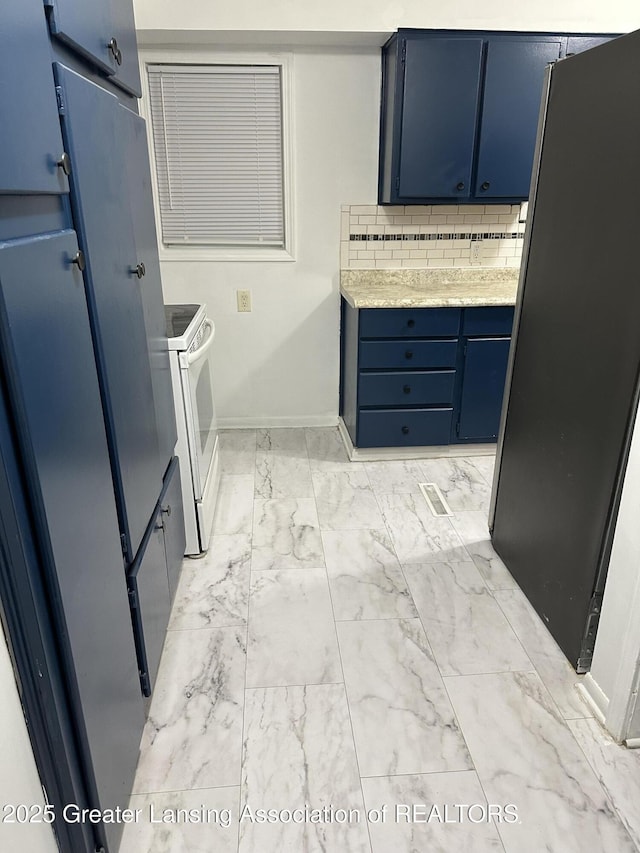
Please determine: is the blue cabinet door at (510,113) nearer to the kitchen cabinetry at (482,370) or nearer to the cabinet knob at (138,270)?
the kitchen cabinetry at (482,370)

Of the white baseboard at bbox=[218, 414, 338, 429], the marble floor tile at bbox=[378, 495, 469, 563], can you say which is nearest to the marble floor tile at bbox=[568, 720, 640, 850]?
the marble floor tile at bbox=[378, 495, 469, 563]

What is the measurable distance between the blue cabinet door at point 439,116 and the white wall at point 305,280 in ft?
1.09

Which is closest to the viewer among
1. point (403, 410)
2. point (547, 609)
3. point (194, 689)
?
point (194, 689)

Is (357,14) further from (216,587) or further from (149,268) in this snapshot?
(216,587)

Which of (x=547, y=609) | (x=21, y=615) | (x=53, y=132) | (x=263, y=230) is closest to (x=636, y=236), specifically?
(x=547, y=609)

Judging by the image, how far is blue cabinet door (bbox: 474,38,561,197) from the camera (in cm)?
286

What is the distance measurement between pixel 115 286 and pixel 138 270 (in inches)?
10.1

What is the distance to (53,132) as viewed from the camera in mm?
1070

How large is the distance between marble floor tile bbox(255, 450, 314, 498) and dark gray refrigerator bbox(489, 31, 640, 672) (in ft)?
3.72

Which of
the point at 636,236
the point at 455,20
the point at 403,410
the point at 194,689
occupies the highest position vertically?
the point at 455,20

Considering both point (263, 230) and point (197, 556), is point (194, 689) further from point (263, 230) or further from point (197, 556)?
point (263, 230)

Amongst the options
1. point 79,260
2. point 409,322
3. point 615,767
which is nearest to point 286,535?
point 409,322

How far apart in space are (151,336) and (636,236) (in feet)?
4.48

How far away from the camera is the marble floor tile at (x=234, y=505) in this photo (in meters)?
2.71
